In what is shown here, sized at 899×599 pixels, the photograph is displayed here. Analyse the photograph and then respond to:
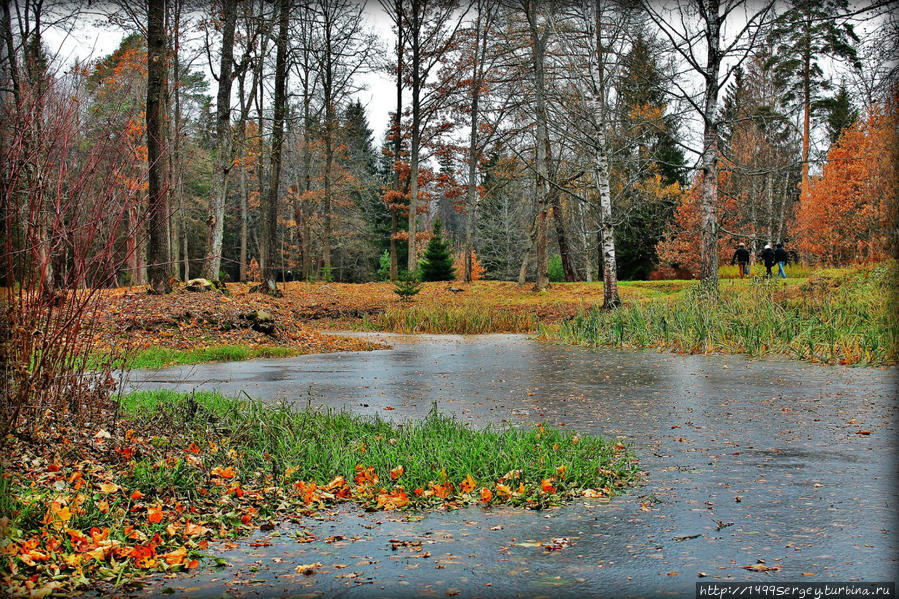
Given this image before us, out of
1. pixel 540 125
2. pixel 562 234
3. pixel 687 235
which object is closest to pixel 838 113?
pixel 687 235

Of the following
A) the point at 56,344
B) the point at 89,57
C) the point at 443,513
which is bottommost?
the point at 443,513

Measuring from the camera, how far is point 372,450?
5297 millimetres

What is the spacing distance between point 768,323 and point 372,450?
968cm

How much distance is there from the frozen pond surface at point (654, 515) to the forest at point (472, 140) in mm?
1674

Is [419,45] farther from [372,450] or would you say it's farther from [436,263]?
[372,450]

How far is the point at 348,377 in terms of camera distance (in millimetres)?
10352

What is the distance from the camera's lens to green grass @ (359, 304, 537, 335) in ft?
63.4

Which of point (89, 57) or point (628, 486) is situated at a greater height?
point (89, 57)

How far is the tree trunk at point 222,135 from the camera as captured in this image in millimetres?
21391

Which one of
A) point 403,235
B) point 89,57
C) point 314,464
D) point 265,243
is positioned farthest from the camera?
point 403,235

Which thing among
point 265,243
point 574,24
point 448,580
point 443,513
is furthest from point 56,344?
point 265,243

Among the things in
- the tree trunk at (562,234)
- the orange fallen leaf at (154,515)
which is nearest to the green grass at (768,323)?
the orange fallen leaf at (154,515)

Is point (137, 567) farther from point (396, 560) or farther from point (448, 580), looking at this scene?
point (448, 580)

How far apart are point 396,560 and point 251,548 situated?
79 cm
